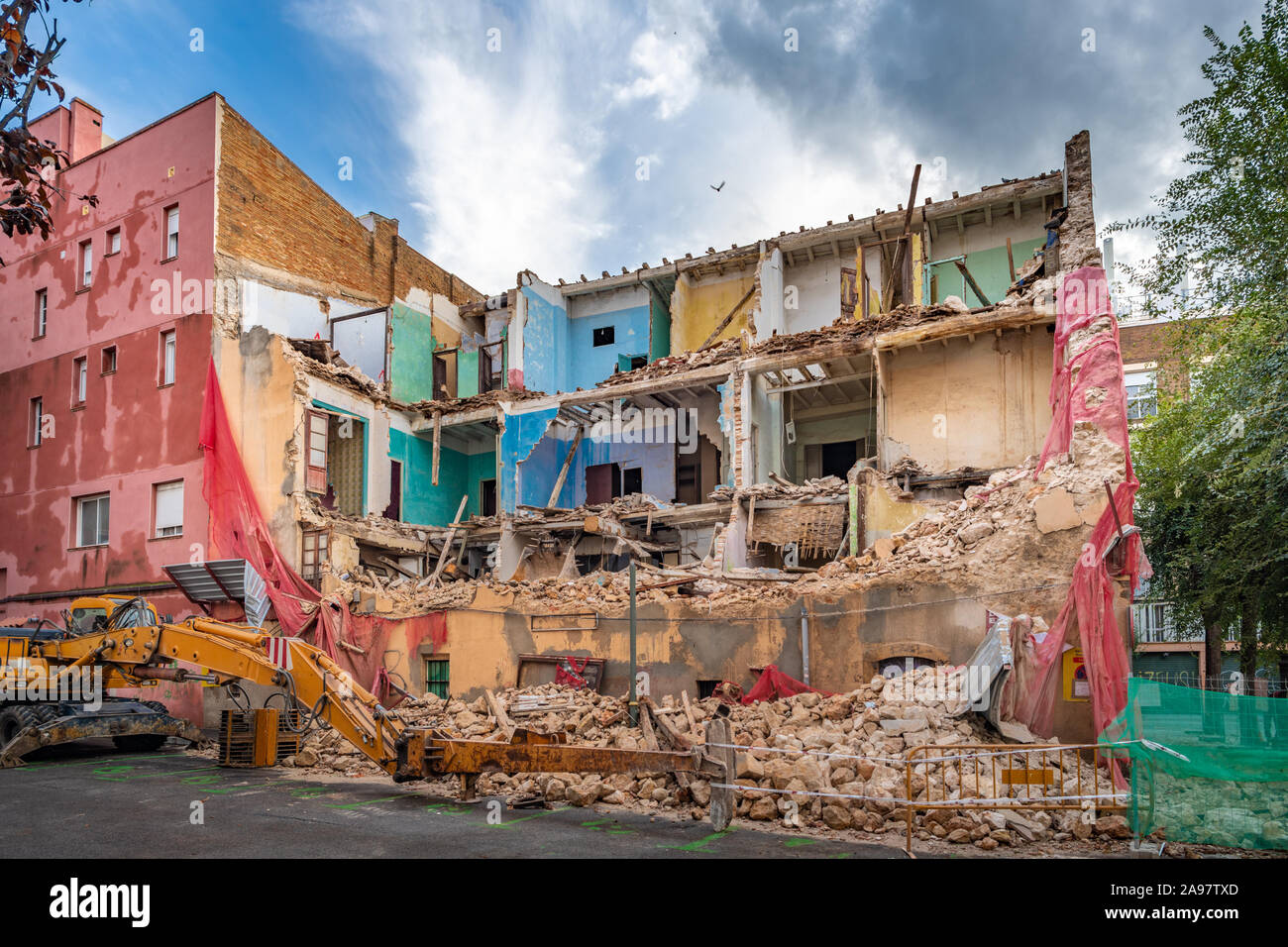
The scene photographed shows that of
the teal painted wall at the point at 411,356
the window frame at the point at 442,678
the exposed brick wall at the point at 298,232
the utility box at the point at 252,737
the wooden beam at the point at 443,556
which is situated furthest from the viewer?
the teal painted wall at the point at 411,356

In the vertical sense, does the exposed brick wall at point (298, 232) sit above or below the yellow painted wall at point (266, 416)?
above

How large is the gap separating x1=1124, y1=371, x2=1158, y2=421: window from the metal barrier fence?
58.0ft

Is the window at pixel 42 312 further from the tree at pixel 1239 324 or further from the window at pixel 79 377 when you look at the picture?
the tree at pixel 1239 324

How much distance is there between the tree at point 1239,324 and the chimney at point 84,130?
28.5 metres

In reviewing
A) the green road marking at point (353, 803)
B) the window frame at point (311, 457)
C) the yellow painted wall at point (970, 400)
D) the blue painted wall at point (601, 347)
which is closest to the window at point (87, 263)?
the window frame at point (311, 457)

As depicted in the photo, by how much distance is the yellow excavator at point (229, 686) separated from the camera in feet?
30.2

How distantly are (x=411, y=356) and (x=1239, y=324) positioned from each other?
23051 millimetres

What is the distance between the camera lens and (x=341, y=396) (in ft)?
82.2

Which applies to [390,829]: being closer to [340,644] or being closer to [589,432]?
[340,644]

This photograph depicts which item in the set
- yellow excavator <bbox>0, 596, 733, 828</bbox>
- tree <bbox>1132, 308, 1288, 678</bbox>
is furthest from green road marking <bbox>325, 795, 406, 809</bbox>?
tree <bbox>1132, 308, 1288, 678</bbox>

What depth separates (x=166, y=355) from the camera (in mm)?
23875

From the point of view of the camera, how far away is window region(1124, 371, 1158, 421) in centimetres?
2580

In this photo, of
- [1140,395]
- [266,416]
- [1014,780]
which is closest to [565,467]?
[266,416]

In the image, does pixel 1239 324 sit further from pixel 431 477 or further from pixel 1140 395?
pixel 431 477
